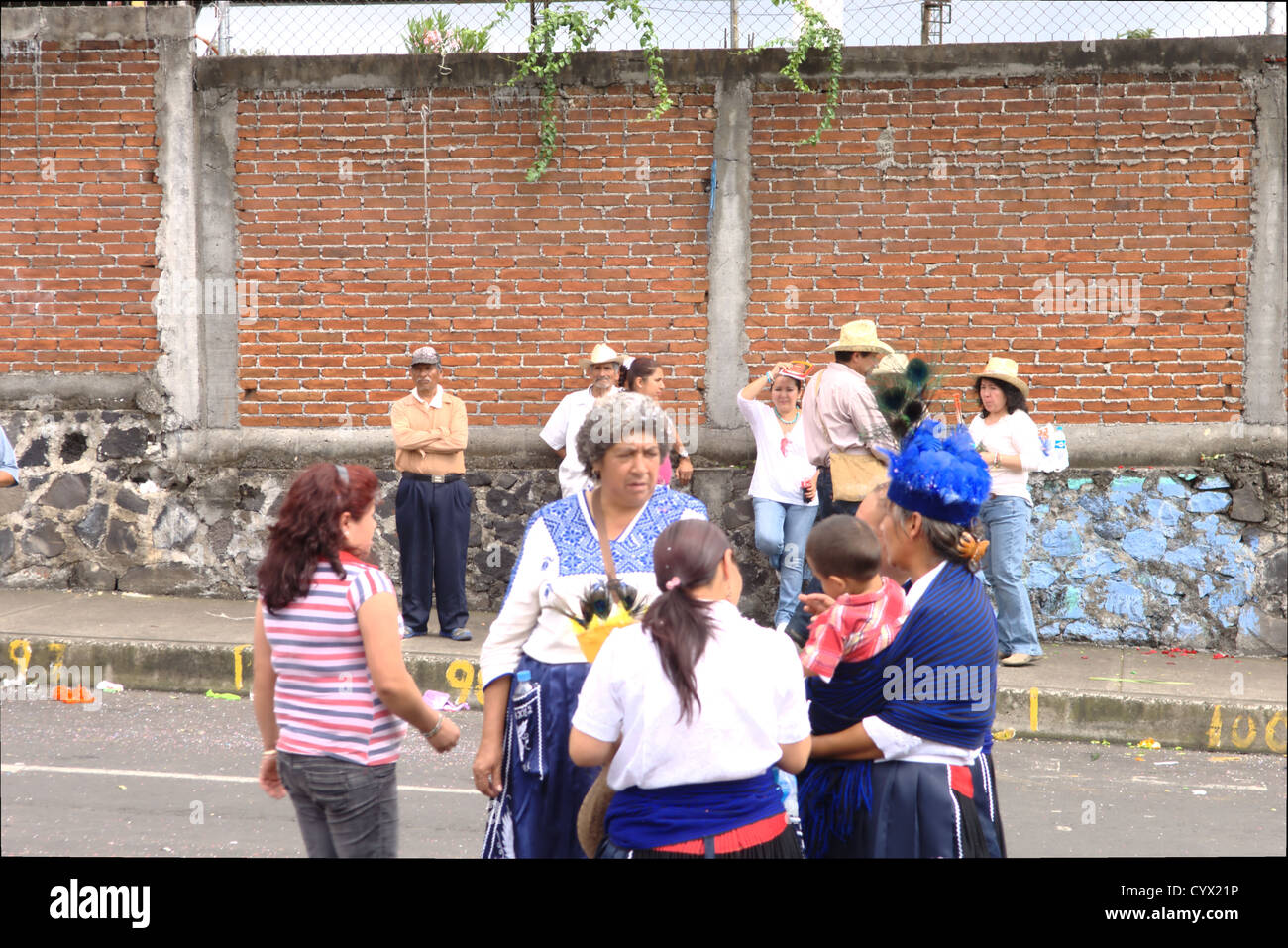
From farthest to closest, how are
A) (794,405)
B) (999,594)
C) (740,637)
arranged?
(794,405)
(999,594)
(740,637)

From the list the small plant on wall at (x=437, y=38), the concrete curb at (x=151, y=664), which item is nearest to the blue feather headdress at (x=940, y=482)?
the concrete curb at (x=151, y=664)

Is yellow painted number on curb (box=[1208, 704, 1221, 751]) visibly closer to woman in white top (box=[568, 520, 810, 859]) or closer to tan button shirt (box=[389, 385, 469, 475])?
tan button shirt (box=[389, 385, 469, 475])

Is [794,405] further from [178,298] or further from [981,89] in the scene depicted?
[178,298]

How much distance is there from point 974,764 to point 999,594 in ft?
17.2

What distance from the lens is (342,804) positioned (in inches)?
137

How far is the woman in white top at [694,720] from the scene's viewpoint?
288 cm

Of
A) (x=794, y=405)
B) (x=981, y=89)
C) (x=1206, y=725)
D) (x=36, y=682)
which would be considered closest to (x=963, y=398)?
(x=794, y=405)

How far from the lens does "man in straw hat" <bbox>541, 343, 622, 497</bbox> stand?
923 cm

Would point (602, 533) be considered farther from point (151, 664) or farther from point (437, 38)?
point (437, 38)

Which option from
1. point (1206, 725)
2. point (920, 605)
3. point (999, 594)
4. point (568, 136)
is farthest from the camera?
point (568, 136)

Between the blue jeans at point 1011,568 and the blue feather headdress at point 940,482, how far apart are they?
4.97 m

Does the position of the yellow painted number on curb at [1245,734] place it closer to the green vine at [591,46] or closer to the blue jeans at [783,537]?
the blue jeans at [783,537]

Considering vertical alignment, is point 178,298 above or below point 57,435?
above

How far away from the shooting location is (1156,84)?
9.05 m
